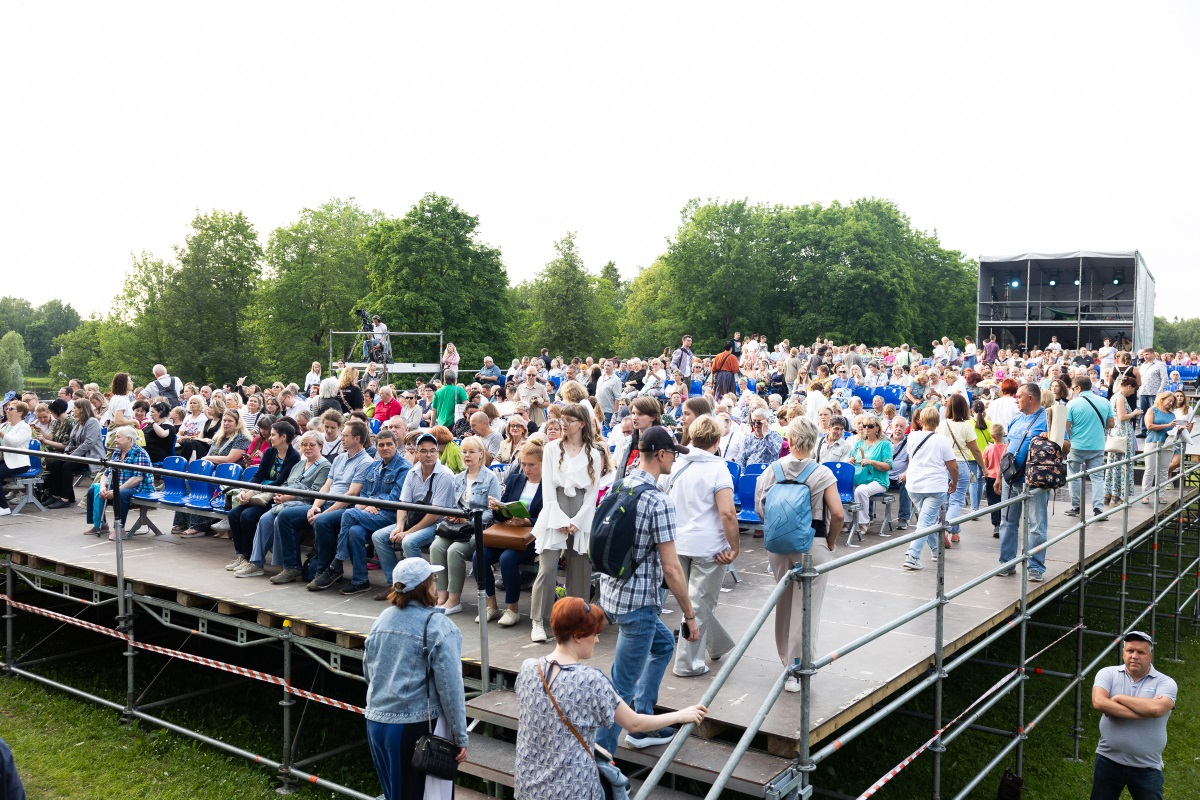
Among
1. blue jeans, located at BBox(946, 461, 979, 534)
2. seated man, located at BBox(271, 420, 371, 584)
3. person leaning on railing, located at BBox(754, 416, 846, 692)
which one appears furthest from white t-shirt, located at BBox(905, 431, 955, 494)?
seated man, located at BBox(271, 420, 371, 584)

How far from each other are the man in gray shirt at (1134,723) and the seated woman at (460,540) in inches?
190

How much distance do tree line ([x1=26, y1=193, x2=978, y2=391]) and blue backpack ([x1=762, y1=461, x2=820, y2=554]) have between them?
155 feet

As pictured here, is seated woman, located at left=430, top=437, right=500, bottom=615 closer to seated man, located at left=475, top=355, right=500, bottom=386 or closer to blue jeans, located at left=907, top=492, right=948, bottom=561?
blue jeans, located at left=907, top=492, right=948, bottom=561

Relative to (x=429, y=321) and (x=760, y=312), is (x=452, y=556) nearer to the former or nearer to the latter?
(x=429, y=321)

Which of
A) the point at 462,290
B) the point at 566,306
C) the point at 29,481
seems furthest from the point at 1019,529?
the point at 566,306

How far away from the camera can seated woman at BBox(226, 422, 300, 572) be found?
9.22 m

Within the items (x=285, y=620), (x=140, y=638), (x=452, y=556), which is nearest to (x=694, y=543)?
(x=452, y=556)

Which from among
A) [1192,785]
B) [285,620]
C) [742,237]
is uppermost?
[742,237]

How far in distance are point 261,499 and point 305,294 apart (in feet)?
180

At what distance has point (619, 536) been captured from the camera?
517 centimetres

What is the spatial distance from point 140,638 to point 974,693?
10.2 metres

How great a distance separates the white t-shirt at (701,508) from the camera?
6102 millimetres

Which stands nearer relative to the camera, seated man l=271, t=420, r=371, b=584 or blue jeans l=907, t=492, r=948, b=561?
seated man l=271, t=420, r=371, b=584

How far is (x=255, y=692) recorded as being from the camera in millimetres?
10352
